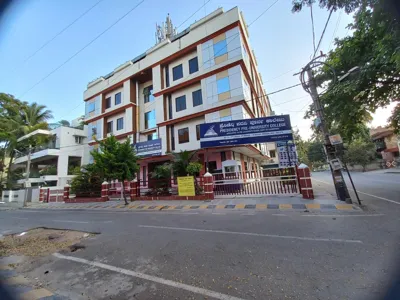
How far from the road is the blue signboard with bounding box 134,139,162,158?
12.5 meters

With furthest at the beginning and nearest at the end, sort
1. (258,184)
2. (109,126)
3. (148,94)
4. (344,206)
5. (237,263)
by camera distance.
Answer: (109,126), (148,94), (258,184), (344,206), (237,263)

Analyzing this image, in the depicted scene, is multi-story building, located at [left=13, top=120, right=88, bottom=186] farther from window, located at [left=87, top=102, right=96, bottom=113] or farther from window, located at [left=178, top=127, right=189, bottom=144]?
window, located at [left=178, top=127, right=189, bottom=144]

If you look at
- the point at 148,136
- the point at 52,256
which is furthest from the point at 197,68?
the point at 52,256

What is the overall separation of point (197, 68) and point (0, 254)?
1753cm

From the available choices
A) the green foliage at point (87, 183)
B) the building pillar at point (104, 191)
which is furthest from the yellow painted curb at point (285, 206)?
the green foliage at point (87, 183)

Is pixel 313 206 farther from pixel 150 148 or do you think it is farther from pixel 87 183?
pixel 87 183

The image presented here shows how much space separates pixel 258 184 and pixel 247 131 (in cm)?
334

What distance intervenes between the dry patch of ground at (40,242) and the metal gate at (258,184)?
25.4ft

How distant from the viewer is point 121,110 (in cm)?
2302

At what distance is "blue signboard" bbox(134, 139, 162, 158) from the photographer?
1784 cm

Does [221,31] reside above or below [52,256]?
above

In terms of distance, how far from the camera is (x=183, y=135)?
1845 centimetres

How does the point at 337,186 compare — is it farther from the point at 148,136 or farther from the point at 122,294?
the point at 148,136

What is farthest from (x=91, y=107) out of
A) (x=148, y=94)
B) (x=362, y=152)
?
(x=362, y=152)
